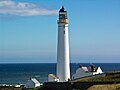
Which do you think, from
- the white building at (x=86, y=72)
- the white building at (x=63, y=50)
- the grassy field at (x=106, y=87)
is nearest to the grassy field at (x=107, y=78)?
the grassy field at (x=106, y=87)

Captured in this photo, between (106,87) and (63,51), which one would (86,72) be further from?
(106,87)

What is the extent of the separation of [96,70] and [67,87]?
844 cm

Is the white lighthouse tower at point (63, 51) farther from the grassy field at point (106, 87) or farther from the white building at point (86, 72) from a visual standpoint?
the grassy field at point (106, 87)

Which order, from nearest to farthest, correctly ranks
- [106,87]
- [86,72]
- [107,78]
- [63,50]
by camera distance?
[106,87] < [107,78] < [63,50] < [86,72]

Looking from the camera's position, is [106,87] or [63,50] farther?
[63,50]

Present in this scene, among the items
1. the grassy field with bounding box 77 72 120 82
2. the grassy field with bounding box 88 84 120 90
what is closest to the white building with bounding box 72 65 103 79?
the grassy field with bounding box 77 72 120 82

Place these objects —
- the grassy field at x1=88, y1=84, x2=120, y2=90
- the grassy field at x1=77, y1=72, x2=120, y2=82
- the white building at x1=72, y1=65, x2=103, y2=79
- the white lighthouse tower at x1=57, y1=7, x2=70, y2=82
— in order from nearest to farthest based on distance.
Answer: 1. the grassy field at x1=88, y1=84, x2=120, y2=90
2. the grassy field at x1=77, y1=72, x2=120, y2=82
3. the white lighthouse tower at x1=57, y1=7, x2=70, y2=82
4. the white building at x1=72, y1=65, x2=103, y2=79

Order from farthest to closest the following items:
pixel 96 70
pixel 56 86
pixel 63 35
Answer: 1. pixel 96 70
2. pixel 63 35
3. pixel 56 86

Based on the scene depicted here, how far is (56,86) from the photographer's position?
35.5 meters

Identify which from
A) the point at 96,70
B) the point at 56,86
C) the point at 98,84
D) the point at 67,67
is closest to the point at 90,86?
the point at 98,84

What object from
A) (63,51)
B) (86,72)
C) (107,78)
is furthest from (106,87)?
(86,72)

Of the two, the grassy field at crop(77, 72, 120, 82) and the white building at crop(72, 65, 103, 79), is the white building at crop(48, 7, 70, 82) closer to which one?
the white building at crop(72, 65, 103, 79)

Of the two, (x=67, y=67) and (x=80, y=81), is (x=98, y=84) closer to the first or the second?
(x=80, y=81)

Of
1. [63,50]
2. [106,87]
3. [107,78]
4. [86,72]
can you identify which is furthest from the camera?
[86,72]
